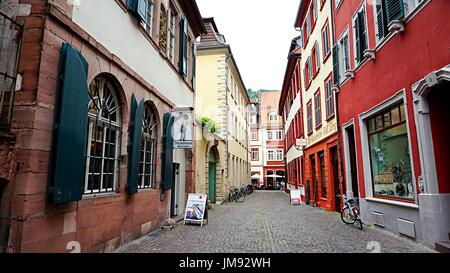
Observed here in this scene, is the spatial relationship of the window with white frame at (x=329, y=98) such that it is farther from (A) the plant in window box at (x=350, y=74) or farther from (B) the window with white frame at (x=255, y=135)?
(B) the window with white frame at (x=255, y=135)

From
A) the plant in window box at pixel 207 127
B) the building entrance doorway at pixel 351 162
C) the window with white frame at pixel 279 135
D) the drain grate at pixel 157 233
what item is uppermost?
the window with white frame at pixel 279 135

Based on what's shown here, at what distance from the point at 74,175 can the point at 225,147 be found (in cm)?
1500

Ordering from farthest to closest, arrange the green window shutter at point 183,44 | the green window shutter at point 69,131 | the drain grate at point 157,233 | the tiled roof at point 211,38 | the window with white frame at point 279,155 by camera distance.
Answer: the window with white frame at point 279,155 < the tiled roof at point 211,38 < the green window shutter at point 183,44 < the drain grate at point 157,233 < the green window shutter at point 69,131

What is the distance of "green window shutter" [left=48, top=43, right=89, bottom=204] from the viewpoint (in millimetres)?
4215

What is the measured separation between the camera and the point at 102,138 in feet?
19.7

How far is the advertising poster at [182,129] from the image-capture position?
9.24m

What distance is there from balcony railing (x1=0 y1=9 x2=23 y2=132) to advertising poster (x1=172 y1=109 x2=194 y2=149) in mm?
5452

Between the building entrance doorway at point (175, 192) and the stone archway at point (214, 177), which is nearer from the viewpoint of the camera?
the building entrance doorway at point (175, 192)

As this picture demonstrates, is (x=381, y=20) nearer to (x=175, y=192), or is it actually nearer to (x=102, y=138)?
(x=102, y=138)

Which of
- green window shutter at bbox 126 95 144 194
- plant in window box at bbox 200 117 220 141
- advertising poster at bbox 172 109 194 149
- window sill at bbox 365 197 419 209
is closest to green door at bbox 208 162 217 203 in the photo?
plant in window box at bbox 200 117 220 141

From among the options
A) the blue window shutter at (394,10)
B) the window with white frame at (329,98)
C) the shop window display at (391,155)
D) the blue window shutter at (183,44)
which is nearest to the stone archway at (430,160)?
the shop window display at (391,155)

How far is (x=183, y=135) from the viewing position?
937 cm

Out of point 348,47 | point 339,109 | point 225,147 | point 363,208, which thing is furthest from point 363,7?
point 225,147

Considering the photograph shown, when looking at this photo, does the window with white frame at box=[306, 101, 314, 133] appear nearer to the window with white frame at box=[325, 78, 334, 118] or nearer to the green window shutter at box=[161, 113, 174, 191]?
the window with white frame at box=[325, 78, 334, 118]
